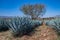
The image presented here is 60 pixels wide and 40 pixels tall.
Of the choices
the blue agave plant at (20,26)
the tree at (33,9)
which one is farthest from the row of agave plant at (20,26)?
the tree at (33,9)

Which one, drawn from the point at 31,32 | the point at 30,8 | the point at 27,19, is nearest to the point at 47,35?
the point at 31,32

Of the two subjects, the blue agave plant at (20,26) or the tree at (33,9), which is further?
the tree at (33,9)

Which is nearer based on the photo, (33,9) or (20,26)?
(20,26)

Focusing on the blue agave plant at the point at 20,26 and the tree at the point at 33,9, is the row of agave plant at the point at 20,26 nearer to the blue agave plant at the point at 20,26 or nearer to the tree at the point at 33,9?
the blue agave plant at the point at 20,26

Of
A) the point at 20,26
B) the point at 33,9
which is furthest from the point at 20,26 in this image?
the point at 33,9

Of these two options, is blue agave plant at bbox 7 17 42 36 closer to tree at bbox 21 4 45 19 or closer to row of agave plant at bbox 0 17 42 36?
row of agave plant at bbox 0 17 42 36

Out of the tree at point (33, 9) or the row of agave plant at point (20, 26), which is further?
the tree at point (33, 9)

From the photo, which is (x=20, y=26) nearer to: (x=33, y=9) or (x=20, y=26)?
(x=20, y=26)

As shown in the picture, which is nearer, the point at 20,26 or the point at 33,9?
the point at 20,26

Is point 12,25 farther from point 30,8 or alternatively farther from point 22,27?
point 30,8

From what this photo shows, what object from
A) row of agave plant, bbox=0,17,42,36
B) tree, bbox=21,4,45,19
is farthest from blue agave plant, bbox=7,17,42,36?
tree, bbox=21,4,45,19

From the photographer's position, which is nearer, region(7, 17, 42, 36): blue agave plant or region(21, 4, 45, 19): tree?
region(7, 17, 42, 36): blue agave plant

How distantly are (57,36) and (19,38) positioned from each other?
1.99 meters

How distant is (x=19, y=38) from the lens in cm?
770
